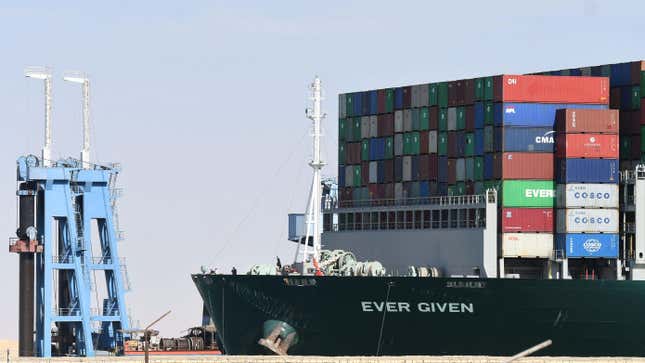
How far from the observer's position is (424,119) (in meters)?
119

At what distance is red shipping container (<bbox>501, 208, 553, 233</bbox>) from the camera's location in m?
114

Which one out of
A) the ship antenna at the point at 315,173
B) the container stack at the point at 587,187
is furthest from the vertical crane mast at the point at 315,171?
the container stack at the point at 587,187

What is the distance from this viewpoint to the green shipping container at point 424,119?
119 m

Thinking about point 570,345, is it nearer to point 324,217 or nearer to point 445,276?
point 445,276

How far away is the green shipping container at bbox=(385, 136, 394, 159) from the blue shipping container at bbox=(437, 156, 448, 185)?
3.55m

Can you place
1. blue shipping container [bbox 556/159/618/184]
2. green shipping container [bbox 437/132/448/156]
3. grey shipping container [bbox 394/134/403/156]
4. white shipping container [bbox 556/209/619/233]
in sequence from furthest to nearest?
1. grey shipping container [bbox 394/134/403/156]
2. green shipping container [bbox 437/132/448/156]
3. blue shipping container [bbox 556/159/618/184]
4. white shipping container [bbox 556/209/619/233]

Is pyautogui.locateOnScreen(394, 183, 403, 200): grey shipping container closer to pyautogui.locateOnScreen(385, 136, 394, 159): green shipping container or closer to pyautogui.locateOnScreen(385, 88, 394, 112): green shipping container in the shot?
pyautogui.locateOnScreen(385, 136, 394, 159): green shipping container

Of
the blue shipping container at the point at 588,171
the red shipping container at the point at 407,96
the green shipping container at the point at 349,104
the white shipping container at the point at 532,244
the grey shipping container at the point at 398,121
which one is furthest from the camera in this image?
the green shipping container at the point at 349,104

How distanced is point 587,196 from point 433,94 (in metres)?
9.97

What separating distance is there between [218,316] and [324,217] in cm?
1071

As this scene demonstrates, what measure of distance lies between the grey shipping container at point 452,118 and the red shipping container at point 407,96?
296cm

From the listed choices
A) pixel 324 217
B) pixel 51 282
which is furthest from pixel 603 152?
pixel 51 282

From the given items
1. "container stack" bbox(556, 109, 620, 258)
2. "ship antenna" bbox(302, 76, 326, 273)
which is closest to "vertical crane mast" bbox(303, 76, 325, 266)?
"ship antenna" bbox(302, 76, 326, 273)

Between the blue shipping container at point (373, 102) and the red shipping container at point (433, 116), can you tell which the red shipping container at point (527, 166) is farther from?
the blue shipping container at point (373, 102)
